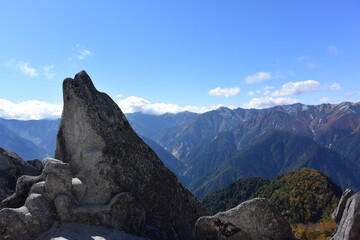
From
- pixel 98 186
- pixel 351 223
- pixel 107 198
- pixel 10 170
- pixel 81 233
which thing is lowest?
pixel 351 223

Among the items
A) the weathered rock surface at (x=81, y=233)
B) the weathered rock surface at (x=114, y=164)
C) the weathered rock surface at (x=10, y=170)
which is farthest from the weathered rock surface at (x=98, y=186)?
the weathered rock surface at (x=10, y=170)

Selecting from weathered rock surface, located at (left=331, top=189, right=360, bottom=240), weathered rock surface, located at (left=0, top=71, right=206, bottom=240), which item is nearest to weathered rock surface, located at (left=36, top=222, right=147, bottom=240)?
weathered rock surface, located at (left=0, top=71, right=206, bottom=240)

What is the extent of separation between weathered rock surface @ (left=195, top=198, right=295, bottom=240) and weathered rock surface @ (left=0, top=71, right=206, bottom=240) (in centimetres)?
379

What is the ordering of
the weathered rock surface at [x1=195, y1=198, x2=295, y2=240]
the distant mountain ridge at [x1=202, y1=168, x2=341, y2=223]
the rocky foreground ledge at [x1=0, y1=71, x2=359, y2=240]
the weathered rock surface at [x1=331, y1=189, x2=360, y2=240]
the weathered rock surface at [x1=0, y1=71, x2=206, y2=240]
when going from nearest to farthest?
the weathered rock surface at [x1=331, y1=189, x2=360, y2=240], the rocky foreground ledge at [x1=0, y1=71, x2=359, y2=240], the weathered rock surface at [x1=0, y1=71, x2=206, y2=240], the weathered rock surface at [x1=195, y1=198, x2=295, y2=240], the distant mountain ridge at [x1=202, y1=168, x2=341, y2=223]

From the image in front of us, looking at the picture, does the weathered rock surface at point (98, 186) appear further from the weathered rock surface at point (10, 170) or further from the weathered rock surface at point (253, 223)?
the weathered rock surface at point (10, 170)

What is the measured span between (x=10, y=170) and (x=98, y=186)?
347 inches

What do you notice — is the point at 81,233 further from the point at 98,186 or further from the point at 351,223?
the point at 351,223

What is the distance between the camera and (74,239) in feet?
46.5

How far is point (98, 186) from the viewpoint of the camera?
58.9 feet

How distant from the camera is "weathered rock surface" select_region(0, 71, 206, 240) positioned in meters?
15.7

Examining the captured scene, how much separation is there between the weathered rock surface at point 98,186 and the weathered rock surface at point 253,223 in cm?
379

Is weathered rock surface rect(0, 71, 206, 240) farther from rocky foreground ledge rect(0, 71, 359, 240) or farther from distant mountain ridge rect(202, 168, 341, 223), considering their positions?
distant mountain ridge rect(202, 168, 341, 223)

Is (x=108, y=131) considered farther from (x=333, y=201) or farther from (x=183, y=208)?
(x=333, y=201)

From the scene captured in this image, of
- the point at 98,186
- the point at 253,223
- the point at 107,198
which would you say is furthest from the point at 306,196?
the point at 98,186
